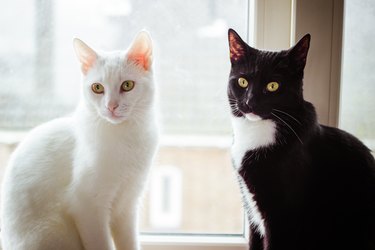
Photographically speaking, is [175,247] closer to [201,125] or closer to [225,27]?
[201,125]

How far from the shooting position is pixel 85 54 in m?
1.08

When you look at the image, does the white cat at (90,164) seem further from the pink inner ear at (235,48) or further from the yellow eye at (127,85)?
the pink inner ear at (235,48)

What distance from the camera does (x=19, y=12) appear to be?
137 cm

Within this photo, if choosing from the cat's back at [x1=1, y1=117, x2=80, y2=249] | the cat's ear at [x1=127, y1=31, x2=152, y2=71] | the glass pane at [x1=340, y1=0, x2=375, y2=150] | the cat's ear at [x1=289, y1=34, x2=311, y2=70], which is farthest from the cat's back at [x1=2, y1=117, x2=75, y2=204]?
the glass pane at [x1=340, y1=0, x2=375, y2=150]

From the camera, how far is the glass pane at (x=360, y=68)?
4.02ft

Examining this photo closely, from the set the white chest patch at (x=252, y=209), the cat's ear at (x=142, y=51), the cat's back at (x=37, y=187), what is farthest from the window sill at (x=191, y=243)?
the cat's ear at (x=142, y=51)

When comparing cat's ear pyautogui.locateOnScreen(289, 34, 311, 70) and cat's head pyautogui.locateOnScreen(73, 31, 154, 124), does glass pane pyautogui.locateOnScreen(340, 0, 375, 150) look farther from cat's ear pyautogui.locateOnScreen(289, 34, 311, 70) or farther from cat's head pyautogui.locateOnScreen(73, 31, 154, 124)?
cat's head pyautogui.locateOnScreen(73, 31, 154, 124)

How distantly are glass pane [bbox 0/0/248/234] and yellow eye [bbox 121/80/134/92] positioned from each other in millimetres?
331

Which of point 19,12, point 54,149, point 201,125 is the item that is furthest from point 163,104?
point 19,12

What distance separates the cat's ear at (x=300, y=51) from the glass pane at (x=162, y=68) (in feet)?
1.28

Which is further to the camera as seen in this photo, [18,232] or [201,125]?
[201,125]

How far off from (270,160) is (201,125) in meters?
0.47

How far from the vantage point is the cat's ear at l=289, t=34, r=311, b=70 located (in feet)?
3.24

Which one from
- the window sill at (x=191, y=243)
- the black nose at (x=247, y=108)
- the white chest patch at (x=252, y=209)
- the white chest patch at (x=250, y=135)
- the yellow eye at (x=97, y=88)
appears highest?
the yellow eye at (x=97, y=88)
